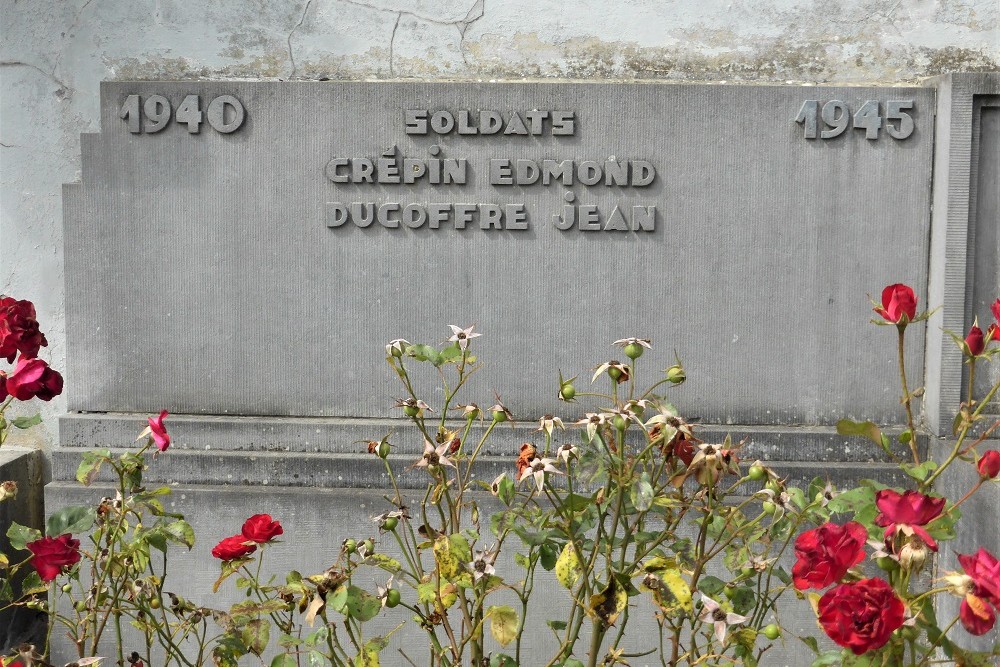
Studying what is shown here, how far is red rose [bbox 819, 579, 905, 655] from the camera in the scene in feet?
4.36

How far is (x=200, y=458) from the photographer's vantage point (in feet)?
10.3

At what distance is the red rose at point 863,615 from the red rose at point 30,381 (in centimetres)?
147

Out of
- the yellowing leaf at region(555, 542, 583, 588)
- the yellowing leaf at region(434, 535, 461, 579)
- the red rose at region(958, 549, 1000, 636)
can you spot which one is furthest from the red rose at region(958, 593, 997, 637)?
the yellowing leaf at region(434, 535, 461, 579)

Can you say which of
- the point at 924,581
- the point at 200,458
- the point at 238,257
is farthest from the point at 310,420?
the point at 924,581

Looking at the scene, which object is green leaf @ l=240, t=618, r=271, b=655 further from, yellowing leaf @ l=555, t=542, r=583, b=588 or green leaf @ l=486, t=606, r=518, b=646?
yellowing leaf @ l=555, t=542, r=583, b=588

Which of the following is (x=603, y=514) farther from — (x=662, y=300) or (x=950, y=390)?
(x=950, y=390)

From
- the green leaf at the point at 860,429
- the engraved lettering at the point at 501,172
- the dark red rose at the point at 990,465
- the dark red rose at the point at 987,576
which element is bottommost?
the dark red rose at the point at 987,576

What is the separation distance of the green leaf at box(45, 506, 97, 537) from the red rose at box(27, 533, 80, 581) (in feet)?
0.09

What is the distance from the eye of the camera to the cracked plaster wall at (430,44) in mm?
3096

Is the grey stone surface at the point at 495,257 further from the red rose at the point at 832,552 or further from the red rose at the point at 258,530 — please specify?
the red rose at the point at 832,552

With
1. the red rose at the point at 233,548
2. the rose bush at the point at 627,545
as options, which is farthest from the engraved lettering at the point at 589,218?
the red rose at the point at 233,548

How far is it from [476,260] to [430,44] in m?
0.73

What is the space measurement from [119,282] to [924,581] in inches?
110

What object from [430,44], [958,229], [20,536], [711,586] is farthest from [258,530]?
[958,229]
